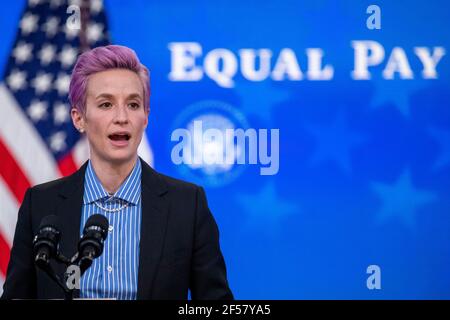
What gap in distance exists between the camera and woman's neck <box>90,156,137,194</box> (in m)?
2.45

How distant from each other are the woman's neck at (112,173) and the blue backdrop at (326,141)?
1425 mm

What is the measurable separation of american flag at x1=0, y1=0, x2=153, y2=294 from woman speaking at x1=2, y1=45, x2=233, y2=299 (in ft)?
4.89

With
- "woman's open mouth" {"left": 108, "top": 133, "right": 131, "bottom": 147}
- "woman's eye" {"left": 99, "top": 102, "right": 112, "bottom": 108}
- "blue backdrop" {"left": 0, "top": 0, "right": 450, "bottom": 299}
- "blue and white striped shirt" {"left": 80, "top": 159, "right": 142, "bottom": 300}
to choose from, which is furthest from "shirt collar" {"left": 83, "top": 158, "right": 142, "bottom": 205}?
"blue backdrop" {"left": 0, "top": 0, "right": 450, "bottom": 299}

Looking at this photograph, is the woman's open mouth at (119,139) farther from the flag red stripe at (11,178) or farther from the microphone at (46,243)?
the flag red stripe at (11,178)

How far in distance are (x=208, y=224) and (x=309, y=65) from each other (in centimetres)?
172

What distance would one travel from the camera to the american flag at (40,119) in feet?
13.1

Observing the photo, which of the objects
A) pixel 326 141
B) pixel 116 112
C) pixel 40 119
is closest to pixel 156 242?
pixel 116 112

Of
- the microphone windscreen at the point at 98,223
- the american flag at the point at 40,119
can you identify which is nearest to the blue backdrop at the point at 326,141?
the american flag at the point at 40,119

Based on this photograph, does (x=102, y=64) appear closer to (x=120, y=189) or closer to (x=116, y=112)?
(x=116, y=112)

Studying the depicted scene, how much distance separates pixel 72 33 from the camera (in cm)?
404

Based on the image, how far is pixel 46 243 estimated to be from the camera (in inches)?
65.4

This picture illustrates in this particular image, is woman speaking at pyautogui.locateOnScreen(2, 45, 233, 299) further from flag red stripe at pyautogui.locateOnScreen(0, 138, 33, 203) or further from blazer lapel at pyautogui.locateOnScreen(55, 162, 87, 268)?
flag red stripe at pyautogui.locateOnScreen(0, 138, 33, 203)

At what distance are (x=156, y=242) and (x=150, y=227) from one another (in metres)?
0.06
